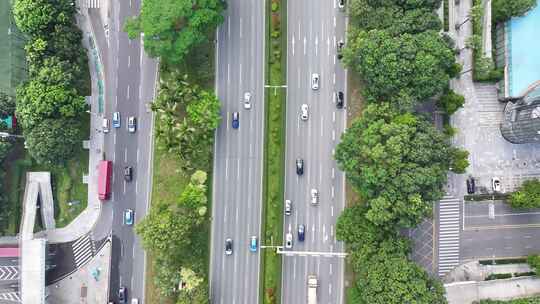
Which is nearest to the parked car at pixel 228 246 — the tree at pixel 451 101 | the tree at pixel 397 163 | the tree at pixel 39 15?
the tree at pixel 397 163

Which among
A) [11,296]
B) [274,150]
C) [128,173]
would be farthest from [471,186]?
[11,296]

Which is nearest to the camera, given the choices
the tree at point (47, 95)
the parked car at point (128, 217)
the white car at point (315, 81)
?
the tree at point (47, 95)

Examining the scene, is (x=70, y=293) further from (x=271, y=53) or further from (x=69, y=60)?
(x=271, y=53)

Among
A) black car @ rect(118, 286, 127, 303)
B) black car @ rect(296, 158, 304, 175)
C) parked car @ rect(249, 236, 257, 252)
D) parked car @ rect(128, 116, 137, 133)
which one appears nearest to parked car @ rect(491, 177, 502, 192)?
black car @ rect(296, 158, 304, 175)

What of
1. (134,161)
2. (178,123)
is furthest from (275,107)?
(134,161)

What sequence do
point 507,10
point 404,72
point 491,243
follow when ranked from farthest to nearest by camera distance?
point 491,243, point 507,10, point 404,72

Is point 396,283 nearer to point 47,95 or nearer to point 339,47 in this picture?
point 339,47

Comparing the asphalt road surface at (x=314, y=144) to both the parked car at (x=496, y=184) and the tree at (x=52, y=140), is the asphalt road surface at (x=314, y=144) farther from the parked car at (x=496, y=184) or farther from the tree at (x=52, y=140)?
the tree at (x=52, y=140)
